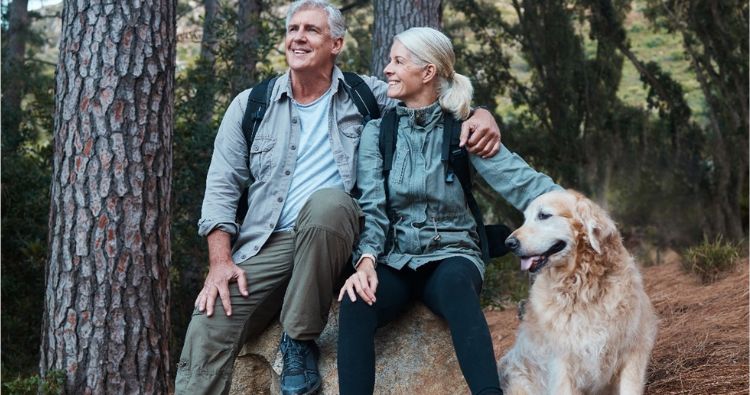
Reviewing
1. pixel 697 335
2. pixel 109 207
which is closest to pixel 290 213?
pixel 109 207

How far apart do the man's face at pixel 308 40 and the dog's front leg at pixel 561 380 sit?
178 cm

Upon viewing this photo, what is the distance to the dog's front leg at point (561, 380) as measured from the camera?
3.69 metres

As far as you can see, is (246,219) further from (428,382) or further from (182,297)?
(182,297)

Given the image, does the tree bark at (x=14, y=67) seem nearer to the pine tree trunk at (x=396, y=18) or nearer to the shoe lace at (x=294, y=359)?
the pine tree trunk at (x=396, y=18)

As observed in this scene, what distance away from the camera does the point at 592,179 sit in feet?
37.1

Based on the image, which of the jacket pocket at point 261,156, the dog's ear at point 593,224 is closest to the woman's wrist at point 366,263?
the jacket pocket at point 261,156

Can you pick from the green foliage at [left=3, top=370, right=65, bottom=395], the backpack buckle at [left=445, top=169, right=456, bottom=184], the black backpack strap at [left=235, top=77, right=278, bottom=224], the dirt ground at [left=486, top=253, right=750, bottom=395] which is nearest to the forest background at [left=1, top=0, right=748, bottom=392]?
the dirt ground at [left=486, top=253, right=750, bottom=395]

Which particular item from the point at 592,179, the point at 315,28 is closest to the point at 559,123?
→ the point at 592,179

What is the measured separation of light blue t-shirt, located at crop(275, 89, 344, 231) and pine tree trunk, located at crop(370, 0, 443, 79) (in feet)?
9.66

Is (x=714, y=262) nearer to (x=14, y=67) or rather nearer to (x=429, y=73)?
(x=429, y=73)

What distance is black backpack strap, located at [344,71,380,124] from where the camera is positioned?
13.9 feet

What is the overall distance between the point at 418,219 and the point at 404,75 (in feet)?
2.20

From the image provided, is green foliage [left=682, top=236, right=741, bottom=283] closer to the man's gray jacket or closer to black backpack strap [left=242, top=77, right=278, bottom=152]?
the man's gray jacket

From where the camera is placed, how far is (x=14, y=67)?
10.6m
